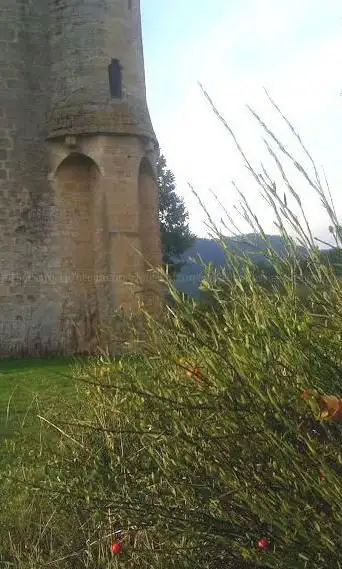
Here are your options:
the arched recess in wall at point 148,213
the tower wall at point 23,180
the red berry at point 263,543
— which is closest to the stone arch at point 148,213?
the arched recess in wall at point 148,213

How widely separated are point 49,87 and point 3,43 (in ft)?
3.75

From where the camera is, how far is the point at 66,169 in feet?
46.3

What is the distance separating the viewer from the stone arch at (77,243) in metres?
13.8

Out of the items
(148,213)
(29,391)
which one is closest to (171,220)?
(148,213)

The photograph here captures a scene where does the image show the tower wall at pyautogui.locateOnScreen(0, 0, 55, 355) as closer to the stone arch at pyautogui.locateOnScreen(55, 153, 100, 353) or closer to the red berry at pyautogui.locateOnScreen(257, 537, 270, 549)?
the stone arch at pyautogui.locateOnScreen(55, 153, 100, 353)

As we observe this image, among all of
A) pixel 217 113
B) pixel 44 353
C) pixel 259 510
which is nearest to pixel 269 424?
pixel 259 510

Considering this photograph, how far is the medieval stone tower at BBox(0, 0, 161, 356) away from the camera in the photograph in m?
13.7

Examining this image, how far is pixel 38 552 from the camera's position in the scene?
3.15 metres

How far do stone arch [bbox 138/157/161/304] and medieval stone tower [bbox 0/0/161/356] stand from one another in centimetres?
8

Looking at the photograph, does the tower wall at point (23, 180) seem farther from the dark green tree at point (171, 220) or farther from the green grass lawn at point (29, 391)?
the dark green tree at point (171, 220)

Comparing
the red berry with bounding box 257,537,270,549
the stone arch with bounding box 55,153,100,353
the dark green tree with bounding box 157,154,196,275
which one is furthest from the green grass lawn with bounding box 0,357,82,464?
the dark green tree with bounding box 157,154,196,275

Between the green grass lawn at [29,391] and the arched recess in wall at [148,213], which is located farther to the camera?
the arched recess in wall at [148,213]

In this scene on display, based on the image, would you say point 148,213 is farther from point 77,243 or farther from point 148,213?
point 77,243

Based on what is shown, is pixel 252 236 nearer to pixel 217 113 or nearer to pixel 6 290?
pixel 217 113
